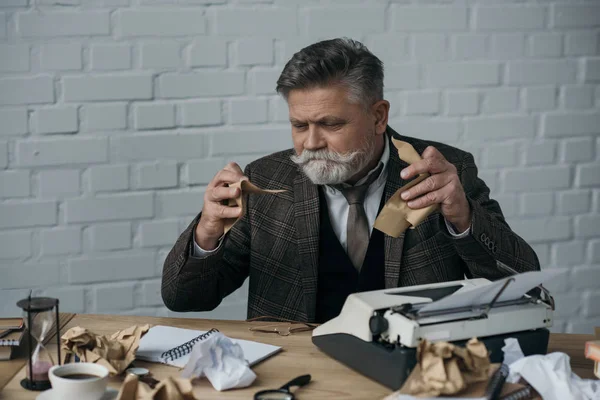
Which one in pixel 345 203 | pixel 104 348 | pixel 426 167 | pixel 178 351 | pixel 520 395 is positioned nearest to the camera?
pixel 520 395

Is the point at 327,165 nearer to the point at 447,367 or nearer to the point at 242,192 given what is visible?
the point at 242,192

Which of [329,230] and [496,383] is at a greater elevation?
[329,230]

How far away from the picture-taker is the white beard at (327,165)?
2240mm

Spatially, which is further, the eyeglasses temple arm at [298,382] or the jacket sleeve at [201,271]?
the jacket sleeve at [201,271]

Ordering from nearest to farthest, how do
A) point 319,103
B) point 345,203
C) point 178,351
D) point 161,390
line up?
point 161,390 → point 178,351 → point 319,103 → point 345,203

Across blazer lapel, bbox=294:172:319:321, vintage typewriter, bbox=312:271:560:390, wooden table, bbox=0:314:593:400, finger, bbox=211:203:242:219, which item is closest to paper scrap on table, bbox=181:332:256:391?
wooden table, bbox=0:314:593:400

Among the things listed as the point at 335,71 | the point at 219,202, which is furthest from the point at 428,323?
the point at 335,71

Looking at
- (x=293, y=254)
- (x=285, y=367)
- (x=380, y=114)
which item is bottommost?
(x=285, y=367)

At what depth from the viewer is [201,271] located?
85.0 inches

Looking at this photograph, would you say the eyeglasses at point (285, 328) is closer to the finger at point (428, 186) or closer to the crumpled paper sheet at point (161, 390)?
the finger at point (428, 186)

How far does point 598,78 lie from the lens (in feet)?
10.7

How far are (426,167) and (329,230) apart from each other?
1.51 ft

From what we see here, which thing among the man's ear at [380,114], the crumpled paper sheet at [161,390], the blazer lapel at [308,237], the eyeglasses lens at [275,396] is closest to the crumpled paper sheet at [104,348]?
the crumpled paper sheet at [161,390]

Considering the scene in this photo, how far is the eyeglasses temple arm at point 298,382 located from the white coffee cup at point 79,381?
330 mm
